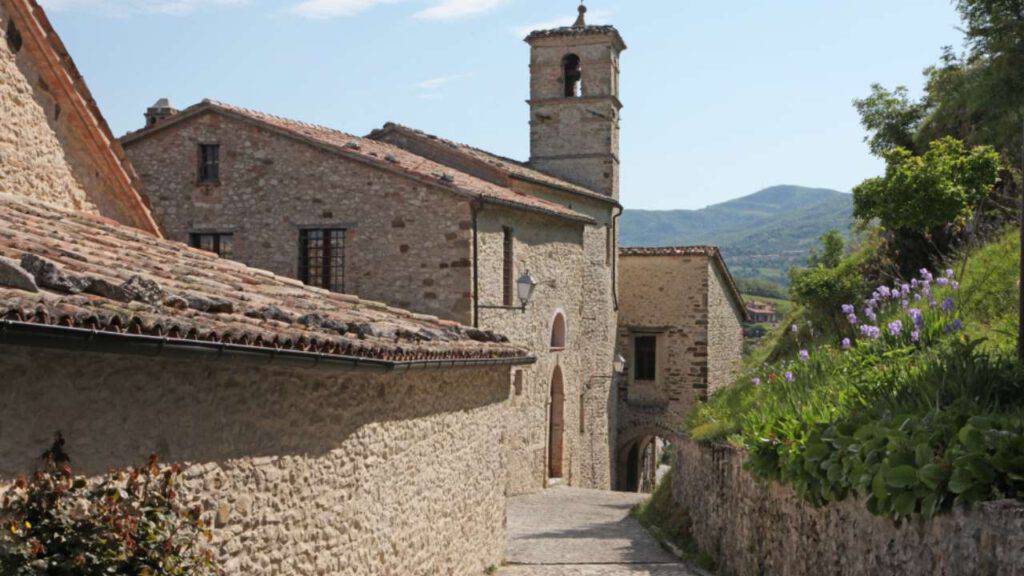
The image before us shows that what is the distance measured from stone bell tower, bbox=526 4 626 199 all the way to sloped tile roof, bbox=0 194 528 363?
→ 70.0 feet

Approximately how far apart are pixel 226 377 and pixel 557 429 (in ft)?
61.3

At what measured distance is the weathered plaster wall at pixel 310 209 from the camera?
696 inches

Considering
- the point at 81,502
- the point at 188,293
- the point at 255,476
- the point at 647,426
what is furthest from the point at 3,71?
the point at 647,426

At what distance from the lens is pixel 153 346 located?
16.7 feet

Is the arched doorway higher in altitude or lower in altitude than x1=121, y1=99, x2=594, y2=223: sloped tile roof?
lower

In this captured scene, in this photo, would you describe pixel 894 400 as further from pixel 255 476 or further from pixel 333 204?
pixel 333 204

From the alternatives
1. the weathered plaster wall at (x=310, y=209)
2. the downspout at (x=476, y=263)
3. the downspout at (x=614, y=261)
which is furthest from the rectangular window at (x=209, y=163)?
the downspout at (x=614, y=261)

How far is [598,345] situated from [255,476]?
2218cm

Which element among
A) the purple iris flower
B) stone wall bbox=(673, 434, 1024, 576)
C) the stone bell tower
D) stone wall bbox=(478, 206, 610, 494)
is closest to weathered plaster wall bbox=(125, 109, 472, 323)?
stone wall bbox=(478, 206, 610, 494)

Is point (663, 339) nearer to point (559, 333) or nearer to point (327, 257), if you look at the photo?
point (559, 333)

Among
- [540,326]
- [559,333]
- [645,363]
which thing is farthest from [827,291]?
[645,363]

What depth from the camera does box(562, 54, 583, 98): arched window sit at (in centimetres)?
3203

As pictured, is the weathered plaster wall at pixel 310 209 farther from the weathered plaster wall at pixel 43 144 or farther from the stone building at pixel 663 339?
the stone building at pixel 663 339

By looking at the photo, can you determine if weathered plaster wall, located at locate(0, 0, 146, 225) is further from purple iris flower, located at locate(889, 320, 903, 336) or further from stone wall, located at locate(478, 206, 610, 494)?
purple iris flower, located at locate(889, 320, 903, 336)
